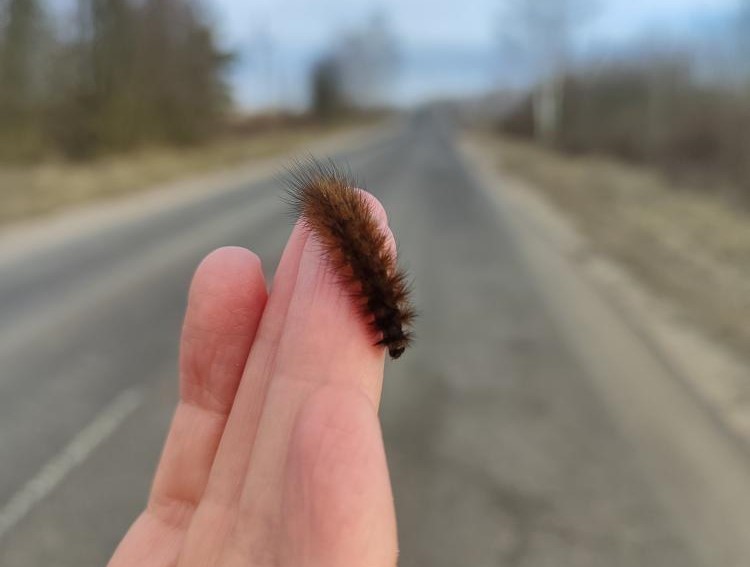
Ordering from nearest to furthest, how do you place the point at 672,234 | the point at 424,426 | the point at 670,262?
the point at 424,426, the point at 670,262, the point at 672,234

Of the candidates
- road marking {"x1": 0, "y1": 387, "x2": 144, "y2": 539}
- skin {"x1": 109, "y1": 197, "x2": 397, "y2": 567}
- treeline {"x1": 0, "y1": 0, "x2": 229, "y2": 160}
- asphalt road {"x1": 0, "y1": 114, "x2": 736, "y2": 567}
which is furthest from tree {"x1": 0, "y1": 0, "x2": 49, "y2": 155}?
skin {"x1": 109, "y1": 197, "x2": 397, "y2": 567}

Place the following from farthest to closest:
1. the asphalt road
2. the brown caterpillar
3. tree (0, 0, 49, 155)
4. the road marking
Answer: tree (0, 0, 49, 155)
the road marking
the asphalt road
the brown caterpillar

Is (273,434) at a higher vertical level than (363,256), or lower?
lower

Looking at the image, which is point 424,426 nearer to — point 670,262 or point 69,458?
point 69,458

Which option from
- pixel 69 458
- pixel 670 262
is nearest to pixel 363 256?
pixel 69 458

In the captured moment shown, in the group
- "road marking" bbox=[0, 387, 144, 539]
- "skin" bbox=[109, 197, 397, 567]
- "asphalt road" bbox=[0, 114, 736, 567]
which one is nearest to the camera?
"skin" bbox=[109, 197, 397, 567]

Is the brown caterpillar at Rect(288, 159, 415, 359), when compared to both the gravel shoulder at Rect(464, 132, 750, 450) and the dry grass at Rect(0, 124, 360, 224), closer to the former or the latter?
the gravel shoulder at Rect(464, 132, 750, 450)
